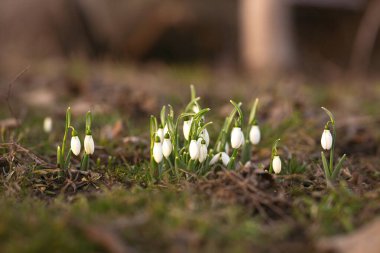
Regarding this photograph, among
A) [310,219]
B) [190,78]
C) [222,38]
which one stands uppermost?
[222,38]

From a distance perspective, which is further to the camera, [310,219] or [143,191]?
[143,191]

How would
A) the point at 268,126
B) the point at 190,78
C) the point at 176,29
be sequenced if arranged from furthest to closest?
the point at 176,29 → the point at 190,78 → the point at 268,126

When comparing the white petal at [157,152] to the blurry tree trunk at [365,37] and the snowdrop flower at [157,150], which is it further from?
the blurry tree trunk at [365,37]

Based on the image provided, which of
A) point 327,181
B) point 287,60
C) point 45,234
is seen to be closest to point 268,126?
point 327,181

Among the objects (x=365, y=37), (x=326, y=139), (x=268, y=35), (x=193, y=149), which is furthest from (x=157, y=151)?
(x=365, y=37)

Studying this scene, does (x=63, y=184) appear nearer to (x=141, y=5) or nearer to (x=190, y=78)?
(x=190, y=78)

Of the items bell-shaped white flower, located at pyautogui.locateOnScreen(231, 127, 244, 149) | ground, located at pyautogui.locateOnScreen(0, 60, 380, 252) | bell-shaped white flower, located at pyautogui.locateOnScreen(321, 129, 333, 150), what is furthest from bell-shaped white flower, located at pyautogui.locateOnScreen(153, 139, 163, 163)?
bell-shaped white flower, located at pyautogui.locateOnScreen(321, 129, 333, 150)
